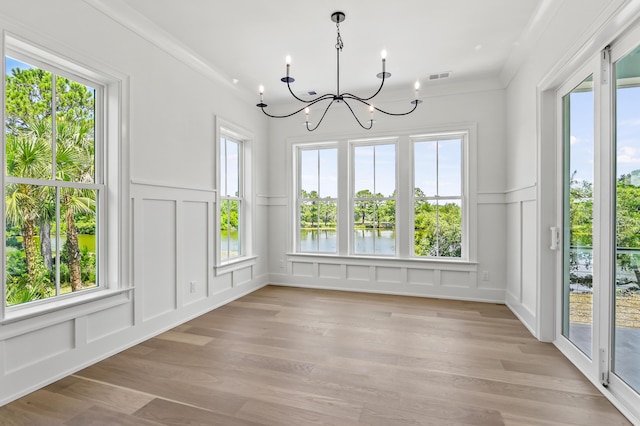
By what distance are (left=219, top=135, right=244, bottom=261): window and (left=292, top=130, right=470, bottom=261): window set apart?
0.89m

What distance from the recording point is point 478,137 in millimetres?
4293

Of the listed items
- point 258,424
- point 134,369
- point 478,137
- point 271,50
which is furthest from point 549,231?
point 134,369

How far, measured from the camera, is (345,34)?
312 cm

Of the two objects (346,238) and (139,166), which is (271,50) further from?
(346,238)

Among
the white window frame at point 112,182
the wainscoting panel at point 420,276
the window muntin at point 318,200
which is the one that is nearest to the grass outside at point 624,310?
the wainscoting panel at point 420,276

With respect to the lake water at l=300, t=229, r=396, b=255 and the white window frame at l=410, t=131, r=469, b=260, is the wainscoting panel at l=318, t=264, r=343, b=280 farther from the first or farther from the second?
the white window frame at l=410, t=131, r=469, b=260

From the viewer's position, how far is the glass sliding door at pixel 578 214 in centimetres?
236

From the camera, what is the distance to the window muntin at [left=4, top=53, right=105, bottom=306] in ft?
7.18

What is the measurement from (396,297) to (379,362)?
2.03 meters

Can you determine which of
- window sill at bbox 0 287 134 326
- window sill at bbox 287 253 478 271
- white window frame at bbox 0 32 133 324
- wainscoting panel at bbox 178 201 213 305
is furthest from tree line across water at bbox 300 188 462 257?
window sill at bbox 0 287 134 326

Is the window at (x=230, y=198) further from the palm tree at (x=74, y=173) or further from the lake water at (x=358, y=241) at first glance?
the palm tree at (x=74, y=173)

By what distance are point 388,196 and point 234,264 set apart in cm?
234

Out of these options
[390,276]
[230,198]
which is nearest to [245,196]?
[230,198]

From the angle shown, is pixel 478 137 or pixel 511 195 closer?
pixel 511 195
